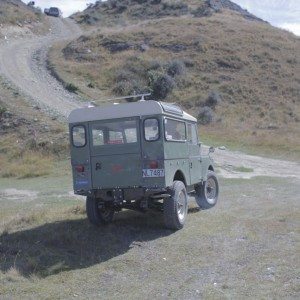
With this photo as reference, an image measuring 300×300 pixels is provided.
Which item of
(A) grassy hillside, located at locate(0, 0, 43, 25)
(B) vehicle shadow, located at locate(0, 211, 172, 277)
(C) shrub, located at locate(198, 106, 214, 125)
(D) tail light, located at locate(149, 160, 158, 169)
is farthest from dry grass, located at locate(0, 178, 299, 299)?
(A) grassy hillside, located at locate(0, 0, 43, 25)

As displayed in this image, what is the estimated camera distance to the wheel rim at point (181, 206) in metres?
11.6

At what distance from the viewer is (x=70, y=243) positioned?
10422mm

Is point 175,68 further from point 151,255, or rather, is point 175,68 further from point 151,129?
point 151,255

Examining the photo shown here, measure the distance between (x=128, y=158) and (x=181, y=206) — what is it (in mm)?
1650

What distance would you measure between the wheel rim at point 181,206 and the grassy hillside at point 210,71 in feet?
64.2

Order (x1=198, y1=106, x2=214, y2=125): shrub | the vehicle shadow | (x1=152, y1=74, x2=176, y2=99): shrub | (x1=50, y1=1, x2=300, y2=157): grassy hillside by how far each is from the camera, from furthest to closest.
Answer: (x1=152, y1=74, x2=176, y2=99): shrub → (x1=50, y1=1, x2=300, y2=157): grassy hillside → (x1=198, y1=106, x2=214, y2=125): shrub → the vehicle shadow

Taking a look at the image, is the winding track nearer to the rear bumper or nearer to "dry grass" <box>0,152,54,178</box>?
"dry grass" <box>0,152,54,178</box>

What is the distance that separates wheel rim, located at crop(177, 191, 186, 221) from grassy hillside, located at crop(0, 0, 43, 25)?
178 ft

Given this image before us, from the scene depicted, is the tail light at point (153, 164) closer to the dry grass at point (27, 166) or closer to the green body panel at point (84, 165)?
the green body panel at point (84, 165)

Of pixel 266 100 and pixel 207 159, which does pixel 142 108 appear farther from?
pixel 266 100

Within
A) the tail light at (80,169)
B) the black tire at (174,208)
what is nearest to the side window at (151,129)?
the black tire at (174,208)

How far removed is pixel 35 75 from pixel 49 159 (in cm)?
1766

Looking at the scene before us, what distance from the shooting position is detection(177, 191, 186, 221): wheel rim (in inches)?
455

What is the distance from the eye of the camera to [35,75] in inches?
1668
